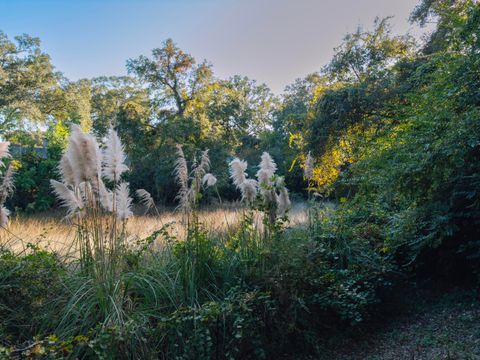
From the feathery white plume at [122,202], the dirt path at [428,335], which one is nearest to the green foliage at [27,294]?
the feathery white plume at [122,202]

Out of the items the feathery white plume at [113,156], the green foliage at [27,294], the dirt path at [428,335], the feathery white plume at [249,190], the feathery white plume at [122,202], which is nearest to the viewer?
the green foliage at [27,294]

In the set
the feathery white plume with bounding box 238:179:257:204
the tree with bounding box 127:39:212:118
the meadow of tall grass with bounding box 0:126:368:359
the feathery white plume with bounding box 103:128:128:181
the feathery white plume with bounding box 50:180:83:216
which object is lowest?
the meadow of tall grass with bounding box 0:126:368:359

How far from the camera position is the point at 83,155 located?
293cm

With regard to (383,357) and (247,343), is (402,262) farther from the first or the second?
(247,343)

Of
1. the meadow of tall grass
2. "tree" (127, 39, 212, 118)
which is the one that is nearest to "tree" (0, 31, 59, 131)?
"tree" (127, 39, 212, 118)

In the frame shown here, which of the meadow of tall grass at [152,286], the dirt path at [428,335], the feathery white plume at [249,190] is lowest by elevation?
the dirt path at [428,335]

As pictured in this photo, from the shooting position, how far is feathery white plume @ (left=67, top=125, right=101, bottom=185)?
288 centimetres

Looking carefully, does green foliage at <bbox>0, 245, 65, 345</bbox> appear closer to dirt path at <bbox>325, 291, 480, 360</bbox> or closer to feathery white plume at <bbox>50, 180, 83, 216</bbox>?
feathery white plume at <bbox>50, 180, 83, 216</bbox>

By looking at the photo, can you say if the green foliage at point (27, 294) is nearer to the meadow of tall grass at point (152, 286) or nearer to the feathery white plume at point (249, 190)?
the meadow of tall grass at point (152, 286)

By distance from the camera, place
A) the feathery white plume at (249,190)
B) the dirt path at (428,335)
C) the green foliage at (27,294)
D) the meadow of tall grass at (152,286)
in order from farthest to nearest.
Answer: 1. the feathery white plume at (249,190)
2. the dirt path at (428,335)
3. the green foliage at (27,294)
4. the meadow of tall grass at (152,286)

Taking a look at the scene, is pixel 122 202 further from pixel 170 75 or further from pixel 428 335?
pixel 170 75

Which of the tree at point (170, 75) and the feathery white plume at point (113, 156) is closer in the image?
the feathery white plume at point (113, 156)

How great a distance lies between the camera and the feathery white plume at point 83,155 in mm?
2885

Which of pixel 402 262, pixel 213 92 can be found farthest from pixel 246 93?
pixel 402 262
